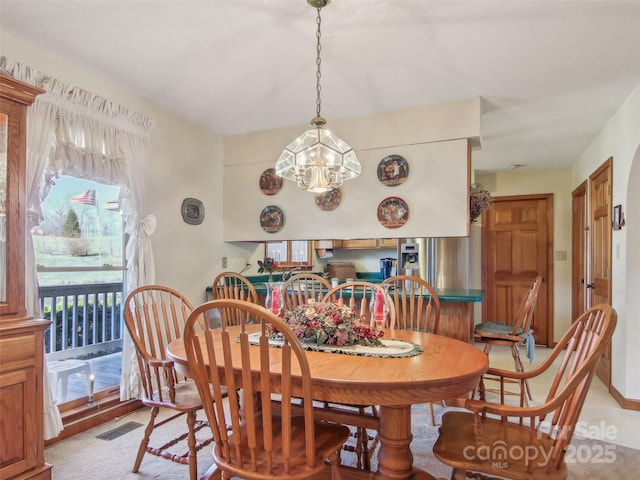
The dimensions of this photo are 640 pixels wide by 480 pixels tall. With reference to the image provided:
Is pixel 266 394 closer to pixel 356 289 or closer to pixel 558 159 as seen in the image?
pixel 356 289

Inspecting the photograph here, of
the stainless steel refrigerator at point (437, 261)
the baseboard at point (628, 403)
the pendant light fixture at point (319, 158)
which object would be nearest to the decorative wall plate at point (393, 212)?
the stainless steel refrigerator at point (437, 261)

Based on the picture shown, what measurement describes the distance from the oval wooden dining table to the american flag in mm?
1746

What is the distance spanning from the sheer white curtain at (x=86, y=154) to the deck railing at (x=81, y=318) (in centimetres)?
67

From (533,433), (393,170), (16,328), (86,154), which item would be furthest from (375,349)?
(86,154)

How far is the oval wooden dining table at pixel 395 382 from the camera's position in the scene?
135 cm

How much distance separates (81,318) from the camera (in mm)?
3551

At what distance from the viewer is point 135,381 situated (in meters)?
2.97

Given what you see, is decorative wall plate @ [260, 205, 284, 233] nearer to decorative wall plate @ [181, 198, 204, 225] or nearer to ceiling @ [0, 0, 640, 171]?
decorative wall plate @ [181, 198, 204, 225]

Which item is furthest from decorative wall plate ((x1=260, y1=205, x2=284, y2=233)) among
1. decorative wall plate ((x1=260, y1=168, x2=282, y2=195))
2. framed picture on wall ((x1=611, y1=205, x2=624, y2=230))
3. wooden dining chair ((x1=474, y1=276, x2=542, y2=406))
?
framed picture on wall ((x1=611, y1=205, x2=624, y2=230))

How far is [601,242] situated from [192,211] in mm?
3911

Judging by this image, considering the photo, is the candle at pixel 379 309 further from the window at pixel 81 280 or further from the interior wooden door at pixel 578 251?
the interior wooden door at pixel 578 251

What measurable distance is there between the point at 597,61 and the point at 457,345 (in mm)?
2055

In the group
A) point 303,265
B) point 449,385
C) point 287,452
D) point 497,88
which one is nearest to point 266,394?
point 287,452

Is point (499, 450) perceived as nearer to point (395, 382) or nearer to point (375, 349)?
point (395, 382)
